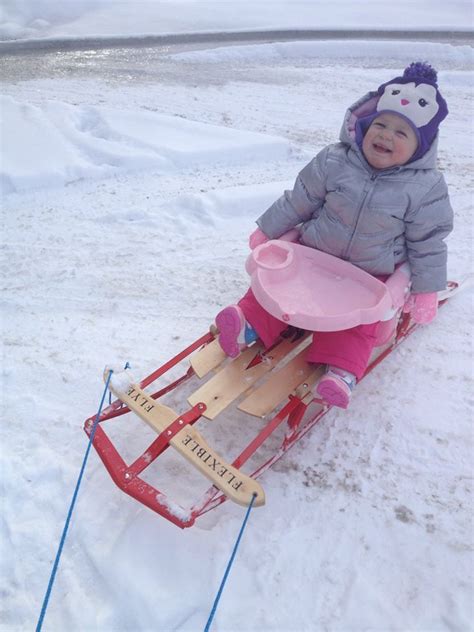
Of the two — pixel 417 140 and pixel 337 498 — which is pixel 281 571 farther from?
pixel 417 140

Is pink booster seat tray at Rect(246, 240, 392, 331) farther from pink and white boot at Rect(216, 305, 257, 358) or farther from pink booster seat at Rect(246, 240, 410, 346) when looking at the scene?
pink and white boot at Rect(216, 305, 257, 358)

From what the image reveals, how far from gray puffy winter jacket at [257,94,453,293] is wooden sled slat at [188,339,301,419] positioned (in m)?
0.53

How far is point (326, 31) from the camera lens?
29.1ft

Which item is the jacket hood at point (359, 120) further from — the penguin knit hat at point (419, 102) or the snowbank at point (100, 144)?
Result: the snowbank at point (100, 144)

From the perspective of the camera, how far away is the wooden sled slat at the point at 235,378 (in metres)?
2.26

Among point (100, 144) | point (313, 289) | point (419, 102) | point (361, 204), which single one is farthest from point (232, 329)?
point (100, 144)

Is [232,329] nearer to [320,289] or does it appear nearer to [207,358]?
[207,358]

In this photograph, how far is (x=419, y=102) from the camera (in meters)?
2.25

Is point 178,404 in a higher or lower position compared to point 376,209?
lower

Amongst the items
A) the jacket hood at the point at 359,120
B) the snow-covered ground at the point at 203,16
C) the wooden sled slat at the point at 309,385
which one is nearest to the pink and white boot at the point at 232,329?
the wooden sled slat at the point at 309,385

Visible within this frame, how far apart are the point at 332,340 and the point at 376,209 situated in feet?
1.94

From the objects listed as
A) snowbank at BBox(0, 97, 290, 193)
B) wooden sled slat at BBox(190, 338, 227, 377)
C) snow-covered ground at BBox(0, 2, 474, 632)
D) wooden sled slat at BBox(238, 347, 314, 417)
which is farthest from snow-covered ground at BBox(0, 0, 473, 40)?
wooden sled slat at BBox(238, 347, 314, 417)

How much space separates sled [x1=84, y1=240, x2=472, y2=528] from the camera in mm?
1991

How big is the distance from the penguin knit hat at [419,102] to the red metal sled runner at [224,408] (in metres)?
1.03
